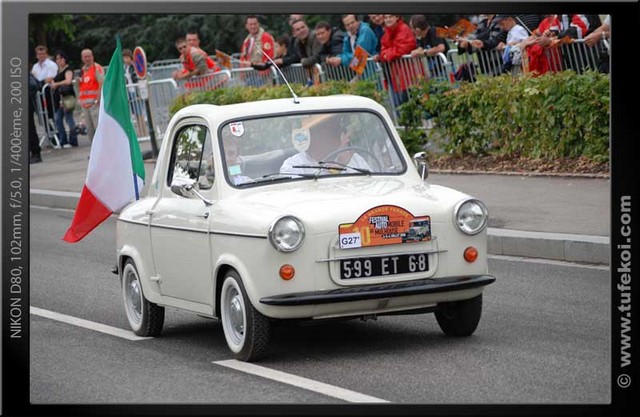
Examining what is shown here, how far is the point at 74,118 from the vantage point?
11.6 m

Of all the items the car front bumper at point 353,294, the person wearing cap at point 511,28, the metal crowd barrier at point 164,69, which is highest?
the metal crowd barrier at point 164,69

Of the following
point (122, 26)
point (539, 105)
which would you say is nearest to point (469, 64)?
point (539, 105)

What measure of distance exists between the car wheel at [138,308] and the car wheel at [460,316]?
1827mm

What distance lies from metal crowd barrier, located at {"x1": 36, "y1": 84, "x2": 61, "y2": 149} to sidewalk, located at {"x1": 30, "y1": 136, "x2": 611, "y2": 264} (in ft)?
0.78

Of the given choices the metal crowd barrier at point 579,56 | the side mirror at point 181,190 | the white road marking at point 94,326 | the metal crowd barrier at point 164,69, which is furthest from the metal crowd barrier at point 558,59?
the metal crowd barrier at point 164,69

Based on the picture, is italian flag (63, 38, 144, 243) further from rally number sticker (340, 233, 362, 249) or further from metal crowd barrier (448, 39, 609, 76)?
metal crowd barrier (448, 39, 609, 76)

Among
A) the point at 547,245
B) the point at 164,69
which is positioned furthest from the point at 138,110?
the point at 547,245

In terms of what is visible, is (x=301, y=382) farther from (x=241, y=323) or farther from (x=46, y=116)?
(x=46, y=116)

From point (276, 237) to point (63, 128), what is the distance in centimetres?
257

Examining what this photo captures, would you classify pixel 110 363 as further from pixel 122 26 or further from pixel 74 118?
pixel 74 118

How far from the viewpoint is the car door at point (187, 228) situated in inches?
314

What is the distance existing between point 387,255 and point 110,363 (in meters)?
1.65

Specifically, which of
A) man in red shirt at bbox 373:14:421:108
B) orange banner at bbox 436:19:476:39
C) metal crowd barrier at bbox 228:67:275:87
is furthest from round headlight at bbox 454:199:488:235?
metal crowd barrier at bbox 228:67:275:87

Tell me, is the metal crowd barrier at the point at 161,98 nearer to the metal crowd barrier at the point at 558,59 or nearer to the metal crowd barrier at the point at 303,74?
Answer: the metal crowd barrier at the point at 303,74
